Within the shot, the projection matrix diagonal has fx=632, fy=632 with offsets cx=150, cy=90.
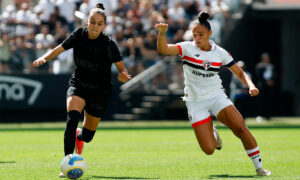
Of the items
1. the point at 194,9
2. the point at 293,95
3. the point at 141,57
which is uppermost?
the point at 194,9

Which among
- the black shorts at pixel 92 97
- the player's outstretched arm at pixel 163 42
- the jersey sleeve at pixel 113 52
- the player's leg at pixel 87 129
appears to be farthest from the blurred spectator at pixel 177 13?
the player's outstretched arm at pixel 163 42

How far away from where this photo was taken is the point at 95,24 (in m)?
9.24

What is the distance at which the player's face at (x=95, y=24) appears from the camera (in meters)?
9.22

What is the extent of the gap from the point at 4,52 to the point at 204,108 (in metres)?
13.1

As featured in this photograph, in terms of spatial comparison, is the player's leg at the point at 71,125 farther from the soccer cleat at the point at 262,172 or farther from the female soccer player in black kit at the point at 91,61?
the soccer cleat at the point at 262,172

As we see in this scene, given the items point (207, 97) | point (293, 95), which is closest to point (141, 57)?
point (293, 95)

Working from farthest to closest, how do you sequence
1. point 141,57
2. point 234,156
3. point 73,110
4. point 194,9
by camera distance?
point 194,9 < point 141,57 < point 234,156 < point 73,110

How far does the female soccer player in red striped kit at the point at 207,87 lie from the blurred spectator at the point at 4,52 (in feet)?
42.0

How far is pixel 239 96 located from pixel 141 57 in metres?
4.20

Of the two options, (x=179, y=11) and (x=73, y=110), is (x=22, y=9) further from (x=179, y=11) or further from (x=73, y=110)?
(x=73, y=110)

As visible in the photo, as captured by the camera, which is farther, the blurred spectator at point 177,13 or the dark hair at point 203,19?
the blurred spectator at point 177,13

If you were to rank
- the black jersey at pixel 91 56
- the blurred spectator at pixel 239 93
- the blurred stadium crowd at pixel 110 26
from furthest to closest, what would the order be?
the blurred spectator at pixel 239 93
the blurred stadium crowd at pixel 110 26
the black jersey at pixel 91 56

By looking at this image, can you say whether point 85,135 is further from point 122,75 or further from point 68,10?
point 68,10

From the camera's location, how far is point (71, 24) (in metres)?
23.0
